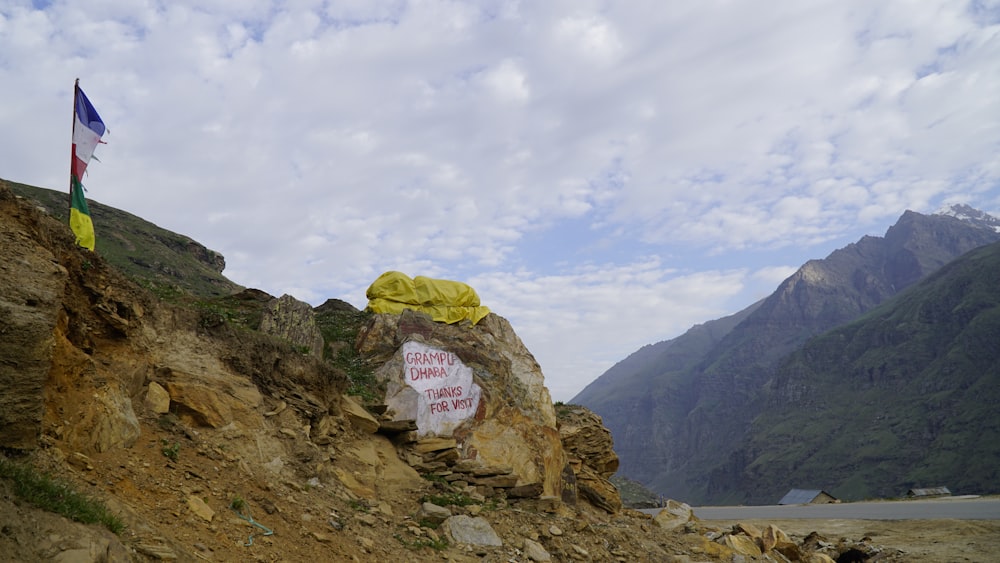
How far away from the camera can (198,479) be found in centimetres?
717

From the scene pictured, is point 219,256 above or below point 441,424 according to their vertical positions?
above

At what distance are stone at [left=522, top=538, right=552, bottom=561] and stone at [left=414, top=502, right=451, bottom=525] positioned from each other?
1.40 metres

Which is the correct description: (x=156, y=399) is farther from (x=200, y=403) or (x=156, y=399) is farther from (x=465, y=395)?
(x=465, y=395)

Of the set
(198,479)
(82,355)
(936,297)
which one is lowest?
(198,479)

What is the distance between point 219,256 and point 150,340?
232 feet

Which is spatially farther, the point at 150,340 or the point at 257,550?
the point at 150,340

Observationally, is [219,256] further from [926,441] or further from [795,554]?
[926,441]

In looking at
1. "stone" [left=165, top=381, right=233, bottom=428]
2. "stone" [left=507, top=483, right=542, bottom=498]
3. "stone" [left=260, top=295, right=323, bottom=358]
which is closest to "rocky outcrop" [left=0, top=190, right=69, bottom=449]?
"stone" [left=165, top=381, right=233, bottom=428]

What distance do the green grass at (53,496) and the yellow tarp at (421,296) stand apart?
11514mm

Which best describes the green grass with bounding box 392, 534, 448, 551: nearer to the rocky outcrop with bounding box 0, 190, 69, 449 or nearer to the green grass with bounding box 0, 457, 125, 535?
the green grass with bounding box 0, 457, 125, 535

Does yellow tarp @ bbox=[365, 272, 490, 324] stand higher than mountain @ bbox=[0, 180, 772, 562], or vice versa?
yellow tarp @ bbox=[365, 272, 490, 324]

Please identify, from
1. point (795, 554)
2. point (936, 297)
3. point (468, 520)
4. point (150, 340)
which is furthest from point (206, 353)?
point (936, 297)

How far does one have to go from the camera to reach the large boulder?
13.5m

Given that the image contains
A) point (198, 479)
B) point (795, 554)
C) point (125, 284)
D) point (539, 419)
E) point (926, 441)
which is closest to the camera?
point (198, 479)
